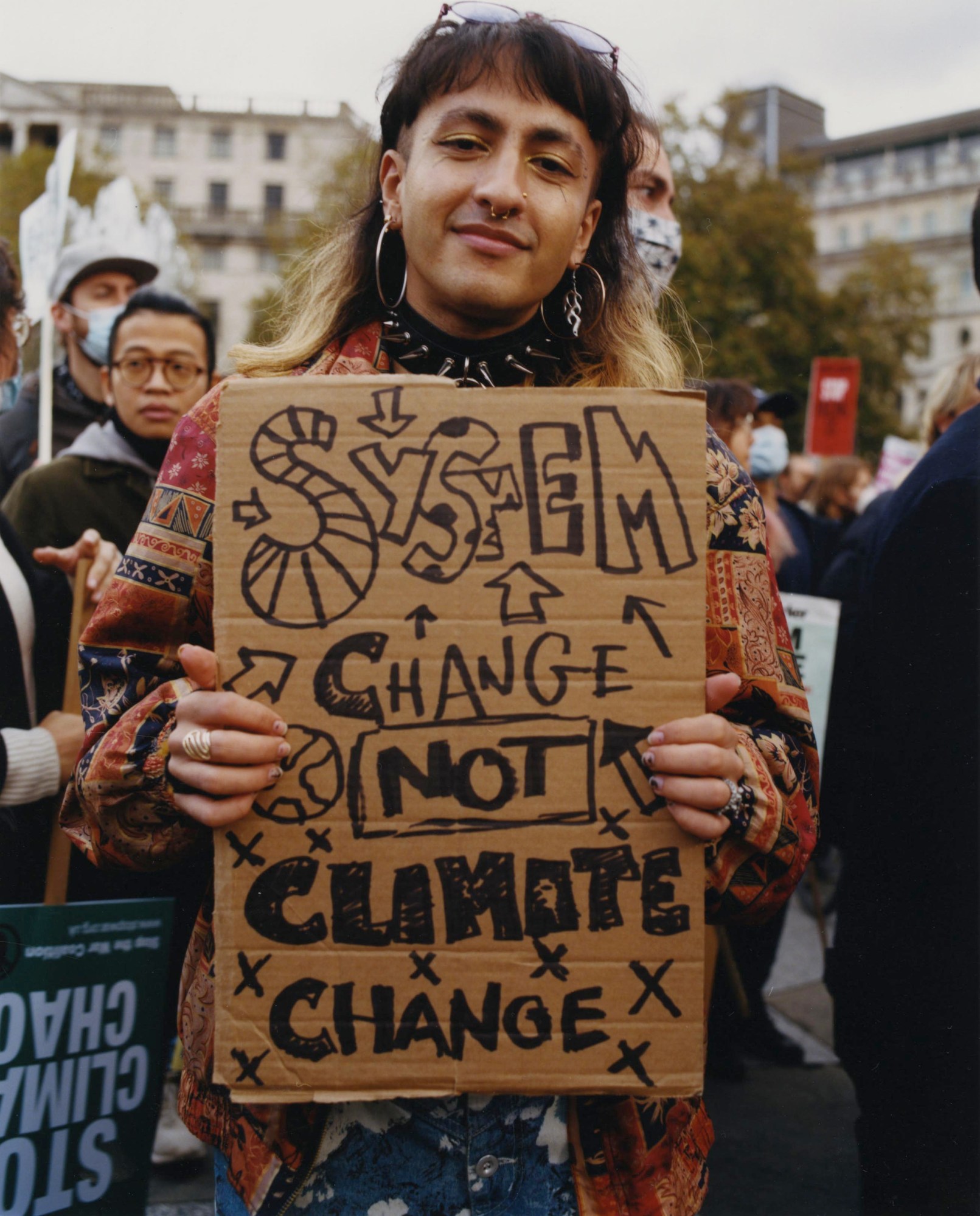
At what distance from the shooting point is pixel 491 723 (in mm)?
1170

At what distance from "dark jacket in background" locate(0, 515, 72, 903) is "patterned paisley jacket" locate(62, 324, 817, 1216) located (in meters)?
0.83

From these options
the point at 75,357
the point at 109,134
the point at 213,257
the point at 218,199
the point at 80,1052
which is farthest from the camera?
the point at 213,257

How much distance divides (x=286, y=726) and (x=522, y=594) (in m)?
0.28

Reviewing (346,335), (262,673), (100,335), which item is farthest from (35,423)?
(262,673)

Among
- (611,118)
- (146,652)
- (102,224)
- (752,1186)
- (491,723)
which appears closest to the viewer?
(491,723)

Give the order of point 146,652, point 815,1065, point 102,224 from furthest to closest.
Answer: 1. point 102,224
2. point 815,1065
3. point 146,652

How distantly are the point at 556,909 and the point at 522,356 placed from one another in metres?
0.71

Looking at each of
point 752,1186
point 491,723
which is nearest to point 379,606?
point 491,723

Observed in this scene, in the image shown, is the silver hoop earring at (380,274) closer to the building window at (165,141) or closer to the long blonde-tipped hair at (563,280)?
the long blonde-tipped hair at (563,280)

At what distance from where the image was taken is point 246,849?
117 centimetres

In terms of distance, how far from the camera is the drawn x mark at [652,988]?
3.86ft

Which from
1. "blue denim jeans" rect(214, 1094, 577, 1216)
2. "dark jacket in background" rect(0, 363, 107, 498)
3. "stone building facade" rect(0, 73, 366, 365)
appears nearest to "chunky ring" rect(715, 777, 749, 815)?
"blue denim jeans" rect(214, 1094, 577, 1216)

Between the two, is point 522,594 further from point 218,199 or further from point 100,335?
point 218,199

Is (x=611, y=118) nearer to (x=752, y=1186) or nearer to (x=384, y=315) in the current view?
(x=384, y=315)
